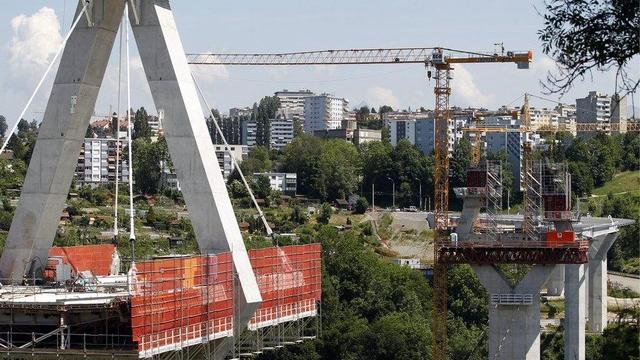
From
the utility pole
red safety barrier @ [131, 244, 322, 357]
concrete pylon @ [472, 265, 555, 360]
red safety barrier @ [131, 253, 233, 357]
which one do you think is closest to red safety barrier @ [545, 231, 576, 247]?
concrete pylon @ [472, 265, 555, 360]

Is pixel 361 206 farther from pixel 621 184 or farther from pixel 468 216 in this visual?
pixel 468 216

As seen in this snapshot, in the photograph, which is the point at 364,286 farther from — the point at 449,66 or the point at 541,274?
the point at 541,274

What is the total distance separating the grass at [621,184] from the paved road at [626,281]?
28.3 metres

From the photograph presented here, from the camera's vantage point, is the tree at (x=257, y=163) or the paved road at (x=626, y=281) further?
the tree at (x=257, y=163)

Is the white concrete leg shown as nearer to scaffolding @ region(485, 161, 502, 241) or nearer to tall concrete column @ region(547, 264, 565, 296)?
scaffolding @ region(485, 161, 502, 241)

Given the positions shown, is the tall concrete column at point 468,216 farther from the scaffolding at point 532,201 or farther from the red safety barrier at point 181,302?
the red safety barrier at point 181,302

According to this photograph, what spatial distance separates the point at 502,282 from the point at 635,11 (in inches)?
1990

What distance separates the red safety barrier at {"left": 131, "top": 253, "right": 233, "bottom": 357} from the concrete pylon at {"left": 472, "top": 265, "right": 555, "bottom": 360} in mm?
32634

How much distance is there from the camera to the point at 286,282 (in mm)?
45438

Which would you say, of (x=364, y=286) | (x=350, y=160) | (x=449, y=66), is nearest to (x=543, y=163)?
(x=449, y=66)

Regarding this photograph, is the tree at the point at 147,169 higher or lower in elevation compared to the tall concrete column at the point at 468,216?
higher

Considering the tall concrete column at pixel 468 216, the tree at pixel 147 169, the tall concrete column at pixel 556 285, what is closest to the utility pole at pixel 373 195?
the tree at pixel 147 169

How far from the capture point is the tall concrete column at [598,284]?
320 ft

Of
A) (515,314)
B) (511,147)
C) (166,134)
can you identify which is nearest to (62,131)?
(166,134)
